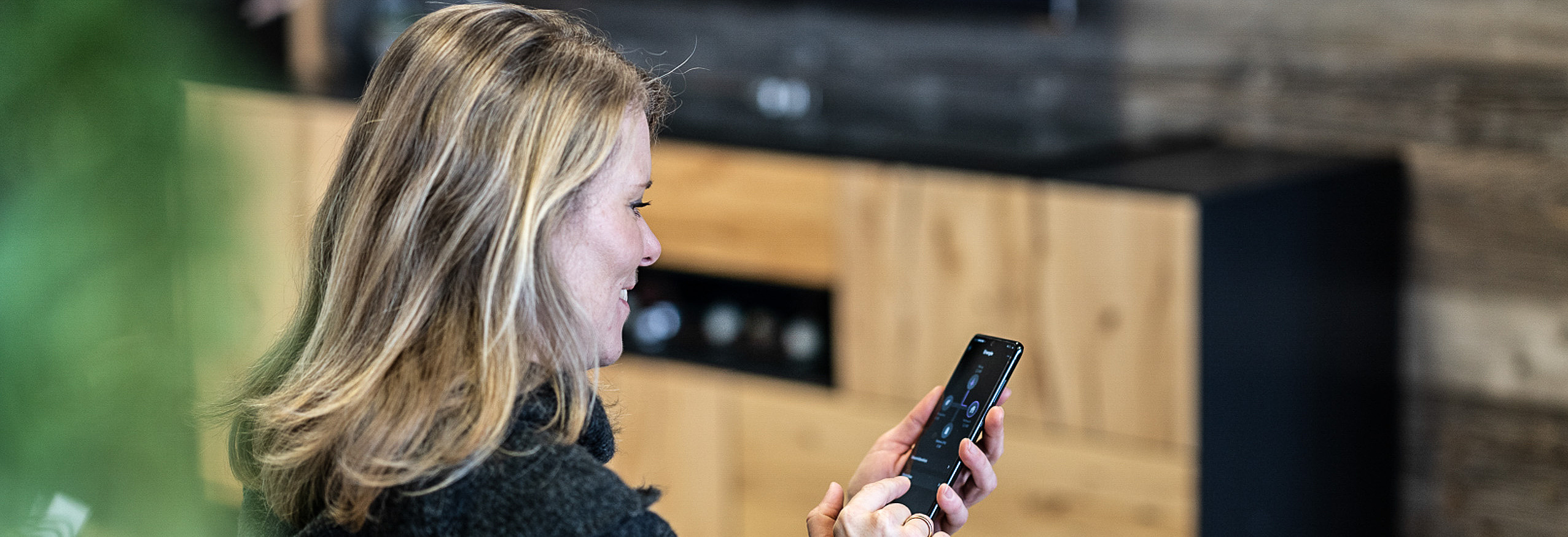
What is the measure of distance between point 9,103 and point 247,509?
0.62 meters

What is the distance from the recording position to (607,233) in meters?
0.91

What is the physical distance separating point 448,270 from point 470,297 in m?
0.02

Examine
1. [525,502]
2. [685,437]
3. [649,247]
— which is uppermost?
[649,247]

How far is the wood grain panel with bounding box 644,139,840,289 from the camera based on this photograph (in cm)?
234

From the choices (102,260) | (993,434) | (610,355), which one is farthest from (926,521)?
(102,260)

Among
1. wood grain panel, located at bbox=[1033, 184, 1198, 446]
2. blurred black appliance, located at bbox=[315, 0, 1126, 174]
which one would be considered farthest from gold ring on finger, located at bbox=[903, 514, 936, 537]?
blurred black appliance, located at bbox=[315, 0, 1126, 174]

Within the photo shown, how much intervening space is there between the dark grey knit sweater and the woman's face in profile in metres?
0.10

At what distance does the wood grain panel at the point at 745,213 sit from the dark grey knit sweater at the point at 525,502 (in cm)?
149

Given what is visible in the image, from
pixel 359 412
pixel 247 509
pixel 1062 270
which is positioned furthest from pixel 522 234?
pixel 1062 270

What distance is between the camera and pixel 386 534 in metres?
0.83

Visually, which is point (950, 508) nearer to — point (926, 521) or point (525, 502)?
point (926, 521)

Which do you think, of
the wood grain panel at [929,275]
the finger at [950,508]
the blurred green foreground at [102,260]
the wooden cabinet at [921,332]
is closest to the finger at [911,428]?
the finger at [950,508]

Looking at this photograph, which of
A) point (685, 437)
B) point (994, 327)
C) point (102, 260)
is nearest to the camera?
point (102, 260)

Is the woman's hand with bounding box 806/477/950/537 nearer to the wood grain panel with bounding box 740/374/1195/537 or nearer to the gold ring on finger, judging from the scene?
the gold ring on finger
